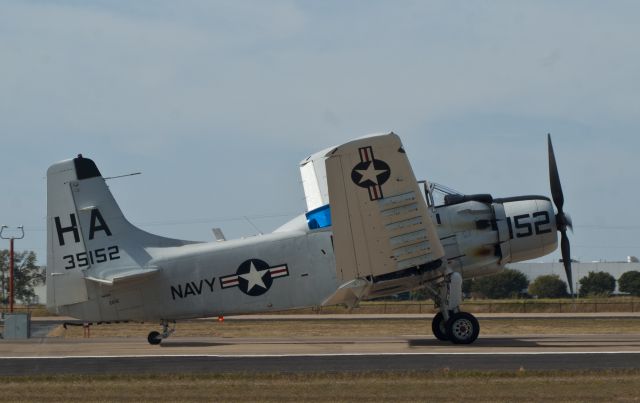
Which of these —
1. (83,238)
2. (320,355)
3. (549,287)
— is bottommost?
(320,355)

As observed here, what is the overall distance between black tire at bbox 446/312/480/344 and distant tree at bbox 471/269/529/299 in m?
62.2

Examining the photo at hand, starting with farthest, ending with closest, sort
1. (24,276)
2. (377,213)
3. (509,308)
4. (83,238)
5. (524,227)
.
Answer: (24,276)
(509,308)
(83,238)
(524,227)
(377,213)

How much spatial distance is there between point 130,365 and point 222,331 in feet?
41.1

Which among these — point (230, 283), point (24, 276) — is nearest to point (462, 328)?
point (230, 283)

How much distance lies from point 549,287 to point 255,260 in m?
64.5

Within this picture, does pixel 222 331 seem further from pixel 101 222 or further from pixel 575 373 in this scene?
pixel 575 373

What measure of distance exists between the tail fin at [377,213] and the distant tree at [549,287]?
63938 millimetres

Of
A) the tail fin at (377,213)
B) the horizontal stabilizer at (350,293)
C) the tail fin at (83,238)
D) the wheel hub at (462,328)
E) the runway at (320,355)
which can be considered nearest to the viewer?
the runway at (320,355)

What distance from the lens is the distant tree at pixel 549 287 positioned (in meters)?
80.6

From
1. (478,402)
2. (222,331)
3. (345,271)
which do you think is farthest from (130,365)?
(222,331)

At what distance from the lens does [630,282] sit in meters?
81.6

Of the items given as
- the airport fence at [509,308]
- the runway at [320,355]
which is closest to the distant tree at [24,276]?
the airport fence at [509,308]

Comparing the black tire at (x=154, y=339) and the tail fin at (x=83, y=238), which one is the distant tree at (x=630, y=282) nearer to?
the black tire at (x=154, y=339)

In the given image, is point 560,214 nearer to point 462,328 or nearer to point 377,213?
point 462,328
